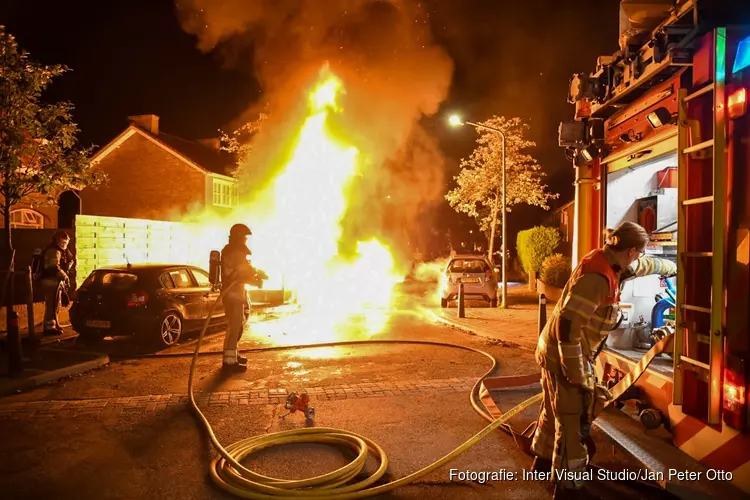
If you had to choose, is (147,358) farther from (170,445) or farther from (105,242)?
(105,242)

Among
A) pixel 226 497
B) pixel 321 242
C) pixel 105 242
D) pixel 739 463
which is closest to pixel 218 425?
pixel 226 497

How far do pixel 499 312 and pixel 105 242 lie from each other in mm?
10006

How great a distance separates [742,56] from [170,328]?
345 inches

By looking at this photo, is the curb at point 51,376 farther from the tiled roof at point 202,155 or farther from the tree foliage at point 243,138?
the tiled roof at point 202,155

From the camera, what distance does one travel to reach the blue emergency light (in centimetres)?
345

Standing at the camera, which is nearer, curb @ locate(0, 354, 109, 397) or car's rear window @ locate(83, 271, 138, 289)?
curb @ locate(0, 354, 109, 397)

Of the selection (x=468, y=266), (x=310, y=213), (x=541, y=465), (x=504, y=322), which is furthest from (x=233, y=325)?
(x=310, y=213)

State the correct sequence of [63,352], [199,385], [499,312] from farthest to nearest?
[499,312] < [63,352] < [199,385]

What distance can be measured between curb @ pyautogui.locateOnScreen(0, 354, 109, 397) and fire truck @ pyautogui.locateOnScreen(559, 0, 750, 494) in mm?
6594

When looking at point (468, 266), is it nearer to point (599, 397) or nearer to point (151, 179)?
point (599, 397)

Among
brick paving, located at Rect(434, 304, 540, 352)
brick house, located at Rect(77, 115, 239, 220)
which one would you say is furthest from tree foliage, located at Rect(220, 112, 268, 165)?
brick paving, located at Rect(434, 304, 540, 352)

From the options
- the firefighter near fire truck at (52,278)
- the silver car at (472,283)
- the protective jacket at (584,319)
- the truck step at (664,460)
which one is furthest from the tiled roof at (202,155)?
the protective jacket at (584,319)

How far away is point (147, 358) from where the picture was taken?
8.58 m

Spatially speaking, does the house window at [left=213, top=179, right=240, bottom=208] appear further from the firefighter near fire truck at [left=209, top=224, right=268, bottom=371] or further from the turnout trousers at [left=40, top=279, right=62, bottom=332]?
the firefighter near fire truck at [left=209, top=224, right=268, bottom=371]
